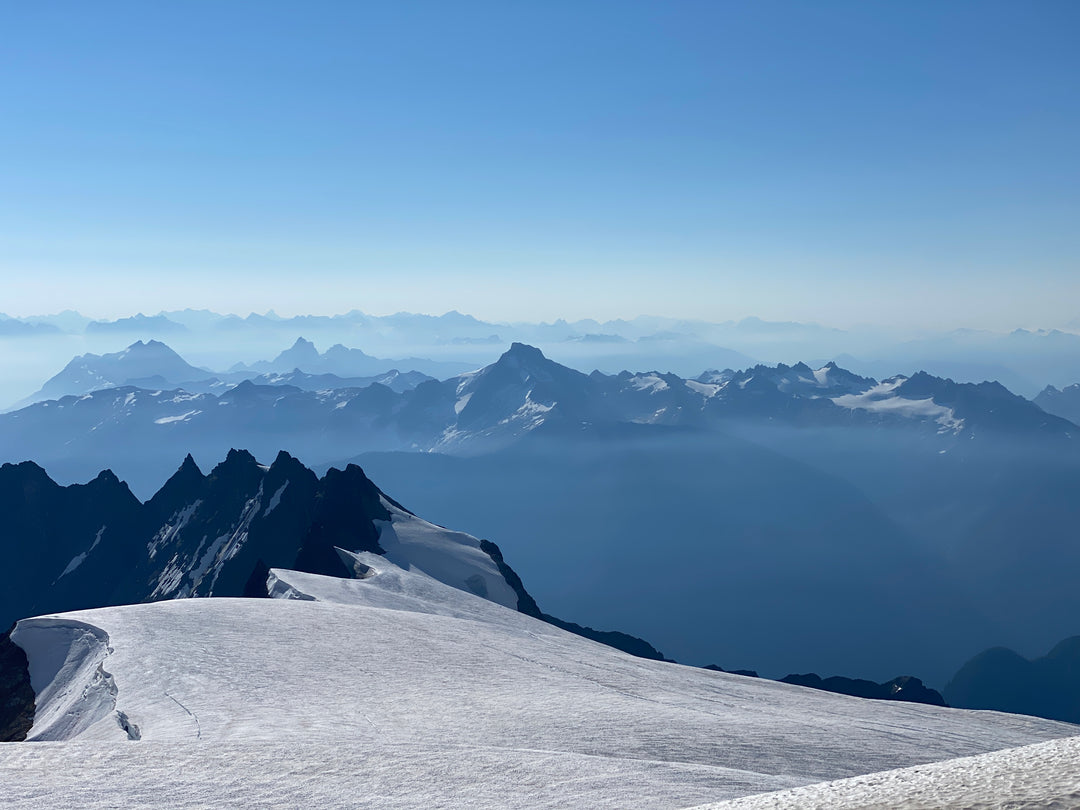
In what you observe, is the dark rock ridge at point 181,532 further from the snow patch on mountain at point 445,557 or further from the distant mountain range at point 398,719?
the distant mountain range at point 398,719

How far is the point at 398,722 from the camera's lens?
2312 centimetres

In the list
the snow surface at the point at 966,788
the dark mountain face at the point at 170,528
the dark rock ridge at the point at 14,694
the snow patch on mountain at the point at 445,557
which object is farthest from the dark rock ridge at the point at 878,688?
the snow surface at the point at 966,788

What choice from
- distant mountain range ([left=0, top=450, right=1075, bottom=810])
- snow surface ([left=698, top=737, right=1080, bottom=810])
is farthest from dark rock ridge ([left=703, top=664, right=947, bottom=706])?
snow surface ([left=698, top=737, right=1080, bottom=810])

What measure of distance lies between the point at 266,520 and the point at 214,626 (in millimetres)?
96214

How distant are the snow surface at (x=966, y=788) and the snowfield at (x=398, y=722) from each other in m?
0.52

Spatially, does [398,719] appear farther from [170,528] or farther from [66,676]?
[170,528]

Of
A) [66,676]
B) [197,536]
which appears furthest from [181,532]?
[66,676]

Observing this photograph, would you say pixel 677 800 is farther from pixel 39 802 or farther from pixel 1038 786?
pixel 39 802

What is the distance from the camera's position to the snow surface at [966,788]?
316 inches

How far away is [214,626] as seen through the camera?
118ft

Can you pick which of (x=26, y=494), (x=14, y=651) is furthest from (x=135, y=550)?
(x=14, y=651)

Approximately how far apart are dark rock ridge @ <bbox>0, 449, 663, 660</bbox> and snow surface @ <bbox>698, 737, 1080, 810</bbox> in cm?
9036

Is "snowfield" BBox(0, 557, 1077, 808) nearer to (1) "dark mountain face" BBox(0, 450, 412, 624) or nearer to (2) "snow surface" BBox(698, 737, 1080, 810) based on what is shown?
(2) "snow surface" BBox(698, 737, 1080, 810)

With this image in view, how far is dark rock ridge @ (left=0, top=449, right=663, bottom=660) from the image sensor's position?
114m
